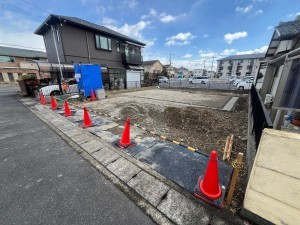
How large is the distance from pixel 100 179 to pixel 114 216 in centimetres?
75

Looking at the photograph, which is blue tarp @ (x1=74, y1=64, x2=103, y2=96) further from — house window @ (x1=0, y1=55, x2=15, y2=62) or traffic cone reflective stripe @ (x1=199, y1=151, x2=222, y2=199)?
house window @ (x1=0, y1=55, x2=15, y2=62)

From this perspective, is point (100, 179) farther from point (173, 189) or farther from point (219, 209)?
point (219, 209)

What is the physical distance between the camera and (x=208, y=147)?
3332 millimetres

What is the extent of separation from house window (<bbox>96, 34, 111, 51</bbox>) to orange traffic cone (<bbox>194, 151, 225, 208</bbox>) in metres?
16.1

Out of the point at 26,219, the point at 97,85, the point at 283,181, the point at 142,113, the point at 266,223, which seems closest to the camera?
the point at 283,181

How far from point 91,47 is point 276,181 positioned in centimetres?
1641

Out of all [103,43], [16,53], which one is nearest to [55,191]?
[103,43]

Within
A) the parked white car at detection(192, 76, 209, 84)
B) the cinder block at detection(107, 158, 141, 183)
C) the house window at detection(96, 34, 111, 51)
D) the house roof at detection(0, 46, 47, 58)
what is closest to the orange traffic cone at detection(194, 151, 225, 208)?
the cinder block at detection(107, 158, 141, 183)

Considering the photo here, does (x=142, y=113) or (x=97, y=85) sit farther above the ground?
(x=97, y=85)

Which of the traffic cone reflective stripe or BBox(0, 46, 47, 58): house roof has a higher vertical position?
BBox(0, 46, 47, 58): house roof

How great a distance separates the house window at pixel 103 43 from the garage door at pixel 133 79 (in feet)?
12.0

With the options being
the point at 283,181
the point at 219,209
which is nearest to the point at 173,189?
the point at 219,209

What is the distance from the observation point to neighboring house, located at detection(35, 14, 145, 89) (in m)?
11.9

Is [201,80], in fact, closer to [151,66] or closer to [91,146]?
[151,66]
